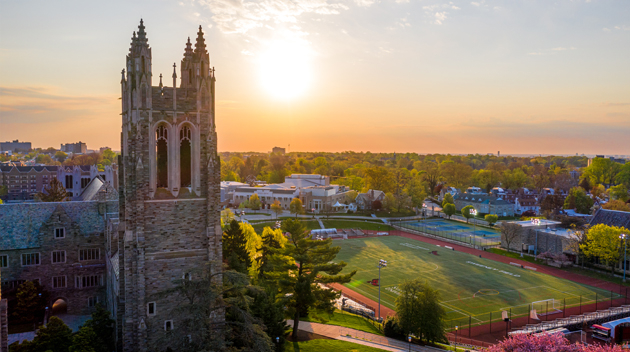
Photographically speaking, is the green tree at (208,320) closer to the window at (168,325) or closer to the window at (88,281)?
the window at (168,325)

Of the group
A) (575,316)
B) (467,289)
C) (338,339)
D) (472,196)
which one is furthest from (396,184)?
(338,339)

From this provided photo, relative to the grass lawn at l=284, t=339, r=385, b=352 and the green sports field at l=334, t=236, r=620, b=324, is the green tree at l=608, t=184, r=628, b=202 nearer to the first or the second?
the green sports field at l=334, t=236, r=620, b=324

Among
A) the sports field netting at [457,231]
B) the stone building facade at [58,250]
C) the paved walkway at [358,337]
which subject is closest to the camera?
the paved walkway at [358,337]

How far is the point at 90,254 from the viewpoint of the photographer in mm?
36469

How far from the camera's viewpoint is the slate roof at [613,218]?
62.4 metres

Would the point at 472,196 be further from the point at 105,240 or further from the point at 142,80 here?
the point at 142,80

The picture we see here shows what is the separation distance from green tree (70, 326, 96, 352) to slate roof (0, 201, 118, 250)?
53.2 ft

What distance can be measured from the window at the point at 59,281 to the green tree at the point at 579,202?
109 m

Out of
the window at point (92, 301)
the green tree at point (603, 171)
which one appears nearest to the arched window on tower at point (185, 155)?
the window at point (92, 301)

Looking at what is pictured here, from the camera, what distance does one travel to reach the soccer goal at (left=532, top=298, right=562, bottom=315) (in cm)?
4306

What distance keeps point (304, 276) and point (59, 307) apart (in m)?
23.4

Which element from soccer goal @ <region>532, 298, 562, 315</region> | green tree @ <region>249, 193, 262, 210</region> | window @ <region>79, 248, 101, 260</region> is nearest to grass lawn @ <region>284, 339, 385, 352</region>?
window @ <region>79, 248, 101, 260</region>

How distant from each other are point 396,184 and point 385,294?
277 ft

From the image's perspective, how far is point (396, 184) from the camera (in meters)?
129
